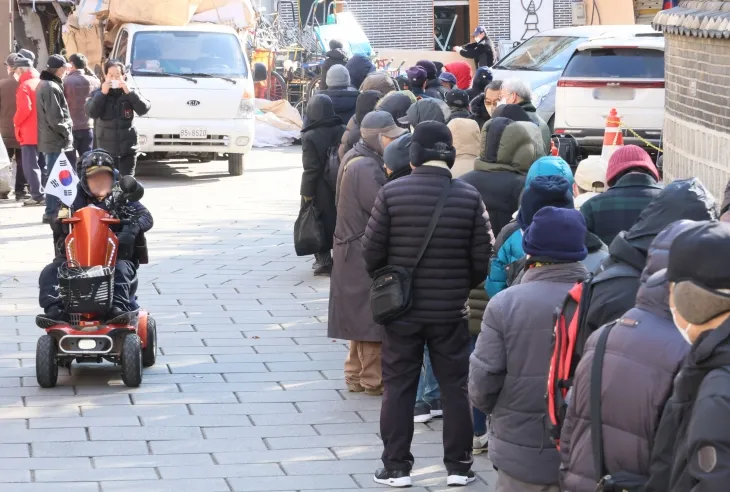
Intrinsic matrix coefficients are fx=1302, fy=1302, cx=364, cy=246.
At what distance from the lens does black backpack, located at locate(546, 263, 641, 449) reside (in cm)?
430

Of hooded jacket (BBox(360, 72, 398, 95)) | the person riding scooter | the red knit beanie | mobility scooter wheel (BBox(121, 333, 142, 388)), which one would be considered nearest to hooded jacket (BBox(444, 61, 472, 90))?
hooded jacket (BBox(360, 72, 398, 95))

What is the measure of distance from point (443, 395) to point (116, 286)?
2604 mm

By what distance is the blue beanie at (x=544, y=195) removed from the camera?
5.34 m

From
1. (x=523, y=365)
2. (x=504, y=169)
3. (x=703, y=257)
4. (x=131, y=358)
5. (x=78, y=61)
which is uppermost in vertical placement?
(x=78, y=61)

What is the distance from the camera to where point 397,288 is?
20.2 feet

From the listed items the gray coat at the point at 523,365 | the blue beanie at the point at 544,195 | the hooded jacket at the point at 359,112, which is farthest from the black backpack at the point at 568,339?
the hooded jacket at the point at 359,112

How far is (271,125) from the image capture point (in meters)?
22.9

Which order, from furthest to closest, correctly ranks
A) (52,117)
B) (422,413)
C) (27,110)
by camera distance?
(27,110)
(52,117)
(422,413)

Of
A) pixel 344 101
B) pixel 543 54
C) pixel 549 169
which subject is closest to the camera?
pixel 549 169

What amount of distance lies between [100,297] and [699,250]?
5334mm

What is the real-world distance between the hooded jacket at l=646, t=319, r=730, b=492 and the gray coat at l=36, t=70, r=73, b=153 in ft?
40.4

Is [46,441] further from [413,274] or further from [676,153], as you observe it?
[676,153]

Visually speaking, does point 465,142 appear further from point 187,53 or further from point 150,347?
point 187,53

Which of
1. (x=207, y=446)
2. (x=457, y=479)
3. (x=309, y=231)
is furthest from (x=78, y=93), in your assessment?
(x=457, y=479)
